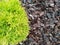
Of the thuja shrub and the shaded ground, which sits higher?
the thuja shrub

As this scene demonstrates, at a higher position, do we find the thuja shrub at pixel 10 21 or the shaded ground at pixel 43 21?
the thuja shrub at pixel 10 21

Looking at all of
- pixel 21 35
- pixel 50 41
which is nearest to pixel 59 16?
pixel 50 41

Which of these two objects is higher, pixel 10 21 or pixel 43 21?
pixel 10 21

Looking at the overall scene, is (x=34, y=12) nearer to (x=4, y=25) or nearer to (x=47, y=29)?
(x=47, y=29)

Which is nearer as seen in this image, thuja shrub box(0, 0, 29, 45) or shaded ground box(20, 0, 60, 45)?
thuja shrub box(0, 0, 29, 45)

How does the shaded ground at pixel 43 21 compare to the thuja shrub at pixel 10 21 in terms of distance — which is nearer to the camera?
the thuja shrub at pixel 10 21
